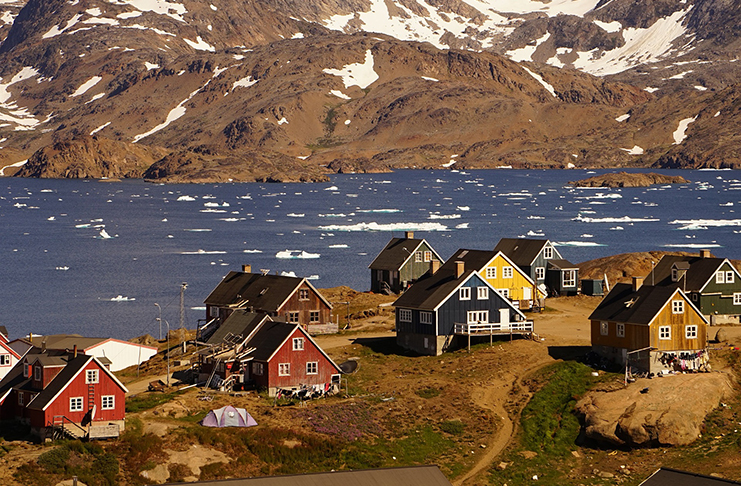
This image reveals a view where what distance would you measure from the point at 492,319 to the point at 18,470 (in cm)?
2829

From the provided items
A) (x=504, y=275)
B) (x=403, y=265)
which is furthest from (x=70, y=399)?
(x=403, y=265)

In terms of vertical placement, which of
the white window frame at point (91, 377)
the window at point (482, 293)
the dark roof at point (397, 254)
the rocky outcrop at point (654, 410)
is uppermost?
the dark roof at point (397, 254)

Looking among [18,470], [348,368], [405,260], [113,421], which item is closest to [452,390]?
[348,368]

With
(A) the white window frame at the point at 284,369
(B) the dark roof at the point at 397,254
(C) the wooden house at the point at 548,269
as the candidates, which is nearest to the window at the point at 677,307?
(A) the white window frame at the point at 284,369

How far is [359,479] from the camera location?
30.5m

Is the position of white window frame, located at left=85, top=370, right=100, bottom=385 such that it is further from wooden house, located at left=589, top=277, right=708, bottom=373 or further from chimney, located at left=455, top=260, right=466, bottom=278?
wooden house, located at left=589, top=277, right=708, bottom=373

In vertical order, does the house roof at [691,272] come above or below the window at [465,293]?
above

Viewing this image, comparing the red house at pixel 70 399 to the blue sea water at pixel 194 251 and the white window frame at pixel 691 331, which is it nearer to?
the white window frame at pixel 691 331

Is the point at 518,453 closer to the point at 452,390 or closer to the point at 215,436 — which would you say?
the point at 452,390

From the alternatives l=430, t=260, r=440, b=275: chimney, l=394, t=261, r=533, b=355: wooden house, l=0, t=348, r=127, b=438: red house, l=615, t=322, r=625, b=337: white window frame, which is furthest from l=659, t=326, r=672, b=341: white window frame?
l=0, t=348, r=127, b=438: red house

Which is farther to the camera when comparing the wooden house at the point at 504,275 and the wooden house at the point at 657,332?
the wooden house at the point at 504,275

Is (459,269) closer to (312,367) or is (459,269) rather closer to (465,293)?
(465,293)

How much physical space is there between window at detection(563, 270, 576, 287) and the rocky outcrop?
2645 cm

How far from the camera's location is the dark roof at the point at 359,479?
2966 centimetres
